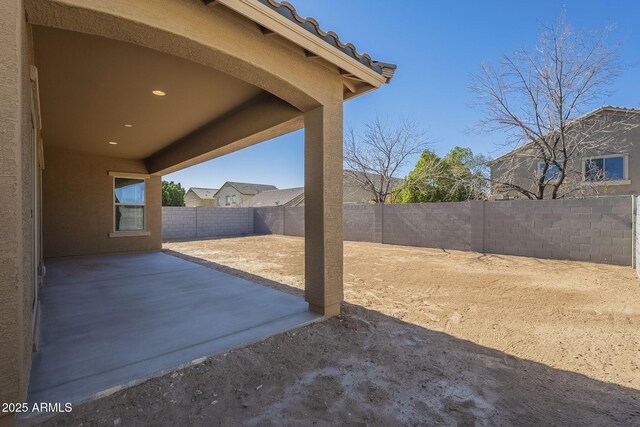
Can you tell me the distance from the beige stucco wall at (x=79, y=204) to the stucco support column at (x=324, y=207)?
7.66 meters

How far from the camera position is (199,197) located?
4547cm

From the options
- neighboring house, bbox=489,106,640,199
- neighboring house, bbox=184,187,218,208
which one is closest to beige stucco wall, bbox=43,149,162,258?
neighboring house, bbox=489,106,640,199

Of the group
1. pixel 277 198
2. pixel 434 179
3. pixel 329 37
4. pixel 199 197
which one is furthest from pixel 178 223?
pixel 199 197

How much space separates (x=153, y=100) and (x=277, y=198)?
27.8 m

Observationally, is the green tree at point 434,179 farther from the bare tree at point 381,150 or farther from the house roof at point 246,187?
the house roof at point 246,187

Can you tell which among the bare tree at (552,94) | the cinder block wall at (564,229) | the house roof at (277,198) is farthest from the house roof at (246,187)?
the cinder block wall at (564,229)

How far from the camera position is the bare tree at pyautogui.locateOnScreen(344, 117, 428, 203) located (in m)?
15.4

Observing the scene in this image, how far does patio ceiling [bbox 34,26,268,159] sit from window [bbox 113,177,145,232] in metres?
2.34

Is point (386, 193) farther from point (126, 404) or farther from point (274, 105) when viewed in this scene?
point (126, 404)

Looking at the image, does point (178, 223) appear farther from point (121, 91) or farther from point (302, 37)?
point (302, 37)

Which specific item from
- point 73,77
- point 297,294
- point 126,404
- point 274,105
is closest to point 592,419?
point 126,404

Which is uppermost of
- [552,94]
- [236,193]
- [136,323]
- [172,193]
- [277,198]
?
[552,94]

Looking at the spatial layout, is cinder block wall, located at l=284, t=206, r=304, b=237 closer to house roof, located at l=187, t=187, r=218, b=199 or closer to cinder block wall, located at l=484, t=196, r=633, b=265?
cinder block wall, located at l=484, t=196, r=633, b=265

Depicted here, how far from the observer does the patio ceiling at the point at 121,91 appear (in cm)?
310
